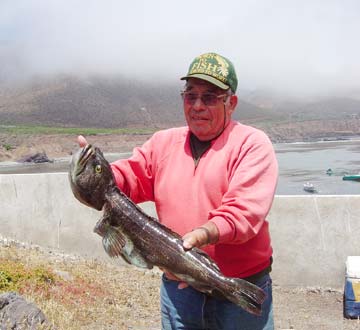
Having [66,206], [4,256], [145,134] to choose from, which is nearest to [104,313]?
[4,256]

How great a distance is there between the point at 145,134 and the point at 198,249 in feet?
337

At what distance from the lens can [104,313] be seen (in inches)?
274

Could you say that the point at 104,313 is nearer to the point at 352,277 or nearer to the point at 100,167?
the point at 352,277

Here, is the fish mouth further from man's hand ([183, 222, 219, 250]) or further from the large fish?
man's hand ([183, 222, 219, 250])

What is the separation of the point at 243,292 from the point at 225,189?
54cm

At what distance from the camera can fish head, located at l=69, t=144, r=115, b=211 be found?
2.91 meters

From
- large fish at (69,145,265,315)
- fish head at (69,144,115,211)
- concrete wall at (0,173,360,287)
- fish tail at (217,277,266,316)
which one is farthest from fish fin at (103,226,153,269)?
concrete wall at (0,173,360,287)

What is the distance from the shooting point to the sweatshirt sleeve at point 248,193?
284cm

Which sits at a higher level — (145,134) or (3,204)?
(3,204)

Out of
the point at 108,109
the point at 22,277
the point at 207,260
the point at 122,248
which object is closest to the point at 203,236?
the point at 207,260

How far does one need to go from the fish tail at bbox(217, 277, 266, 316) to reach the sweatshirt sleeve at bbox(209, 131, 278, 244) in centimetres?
20

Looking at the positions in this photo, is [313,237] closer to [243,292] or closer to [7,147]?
[243,292]

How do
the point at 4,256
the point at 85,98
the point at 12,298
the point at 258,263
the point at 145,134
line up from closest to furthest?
the point at 258,263 < the point at 12,298 < the point at 4,256 < the point at 145,134 < the point at 85,98

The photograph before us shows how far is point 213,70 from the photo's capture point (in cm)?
310
